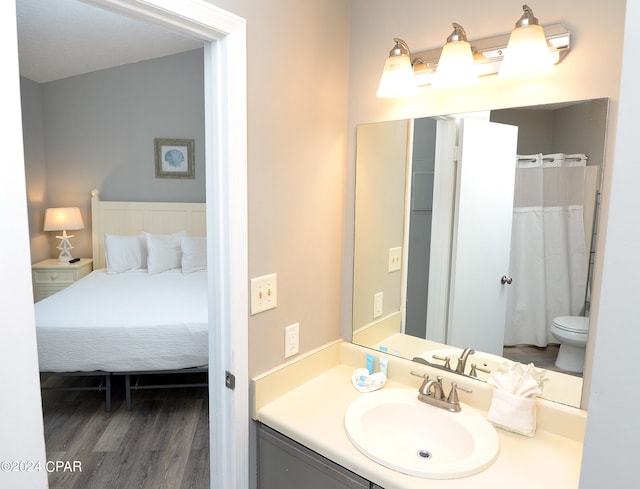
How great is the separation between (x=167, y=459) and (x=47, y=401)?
125 centimetres

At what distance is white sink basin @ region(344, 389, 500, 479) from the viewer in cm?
115

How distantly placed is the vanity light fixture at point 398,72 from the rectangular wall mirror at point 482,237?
0.14 meters

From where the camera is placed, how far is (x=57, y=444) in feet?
8.54

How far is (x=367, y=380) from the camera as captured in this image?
159 centimetres

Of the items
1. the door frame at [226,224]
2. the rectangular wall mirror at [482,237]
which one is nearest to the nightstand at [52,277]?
the door frame at [226,224]

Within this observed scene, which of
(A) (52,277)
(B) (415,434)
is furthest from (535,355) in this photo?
(A) (52,277)

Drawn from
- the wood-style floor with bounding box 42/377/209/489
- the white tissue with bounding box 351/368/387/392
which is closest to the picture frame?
the wood-style floor with bounding box 42/377/209/489

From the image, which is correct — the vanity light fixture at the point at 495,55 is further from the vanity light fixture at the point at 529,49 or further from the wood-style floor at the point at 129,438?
the wood-style floor at the point at 129,438

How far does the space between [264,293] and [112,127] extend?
4.25 metres

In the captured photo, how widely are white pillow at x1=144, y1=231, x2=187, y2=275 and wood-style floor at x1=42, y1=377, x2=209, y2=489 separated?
1.31m

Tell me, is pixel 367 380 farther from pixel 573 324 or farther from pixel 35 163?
pixel 35 163

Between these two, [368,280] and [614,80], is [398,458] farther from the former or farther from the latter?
[614,80]

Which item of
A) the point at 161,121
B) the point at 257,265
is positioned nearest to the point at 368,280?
the point at 257,265

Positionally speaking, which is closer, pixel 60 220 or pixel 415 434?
pixel 415 434
